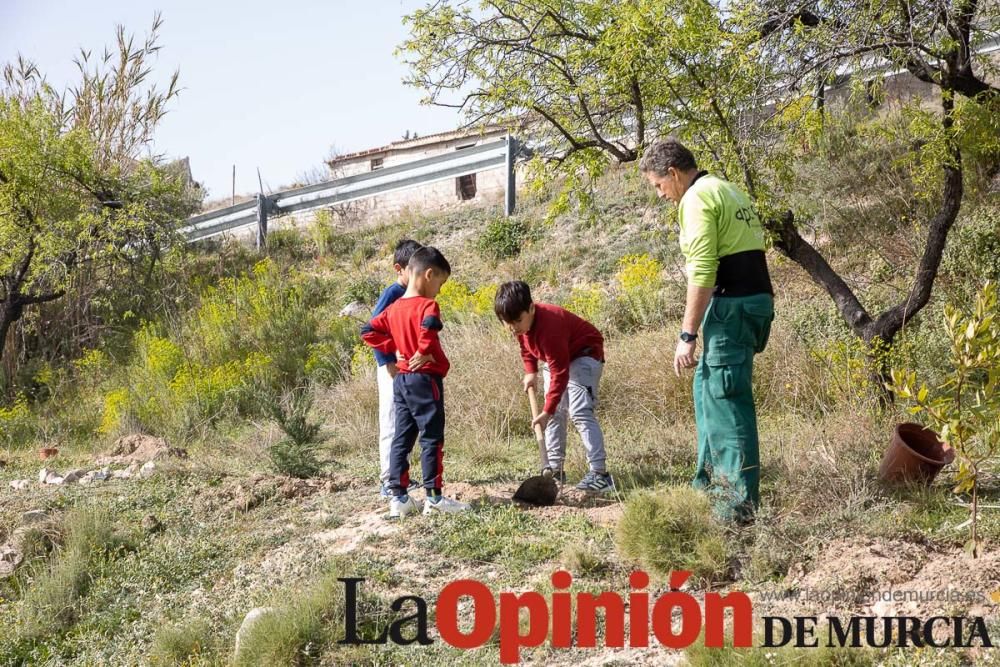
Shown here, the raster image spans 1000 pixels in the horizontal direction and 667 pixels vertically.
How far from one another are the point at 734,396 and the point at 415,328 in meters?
1.90

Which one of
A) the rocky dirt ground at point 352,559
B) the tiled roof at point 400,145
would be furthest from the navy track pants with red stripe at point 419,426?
the tiled roof at point 400,145

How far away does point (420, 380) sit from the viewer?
→ 5121 mm

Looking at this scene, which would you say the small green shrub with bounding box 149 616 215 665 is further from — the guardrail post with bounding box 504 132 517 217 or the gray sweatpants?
the guardrail post with bounding box 504 132 517 217

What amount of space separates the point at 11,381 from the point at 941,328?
12.9 metres

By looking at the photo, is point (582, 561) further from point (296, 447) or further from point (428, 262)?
point (296, 447)

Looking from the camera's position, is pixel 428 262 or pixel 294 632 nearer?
pixel 294 632

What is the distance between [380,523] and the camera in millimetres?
5324

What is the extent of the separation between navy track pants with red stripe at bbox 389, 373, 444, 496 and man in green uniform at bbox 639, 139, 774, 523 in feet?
5.08

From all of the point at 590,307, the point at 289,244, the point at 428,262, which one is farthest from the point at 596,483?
the point at 289,244

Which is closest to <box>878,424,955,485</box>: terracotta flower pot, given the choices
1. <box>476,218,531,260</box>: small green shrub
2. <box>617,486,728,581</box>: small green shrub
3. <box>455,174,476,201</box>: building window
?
<box>617,486,728,581</box>: small green shrub

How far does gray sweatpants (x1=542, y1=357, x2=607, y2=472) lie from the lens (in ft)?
18.1

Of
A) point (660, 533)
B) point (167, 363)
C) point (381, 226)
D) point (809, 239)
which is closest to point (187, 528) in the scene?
point (660, 533)

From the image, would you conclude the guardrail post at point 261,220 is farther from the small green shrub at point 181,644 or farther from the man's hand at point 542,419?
the small green shrub at point 181,644

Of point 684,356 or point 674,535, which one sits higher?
point 684,356
